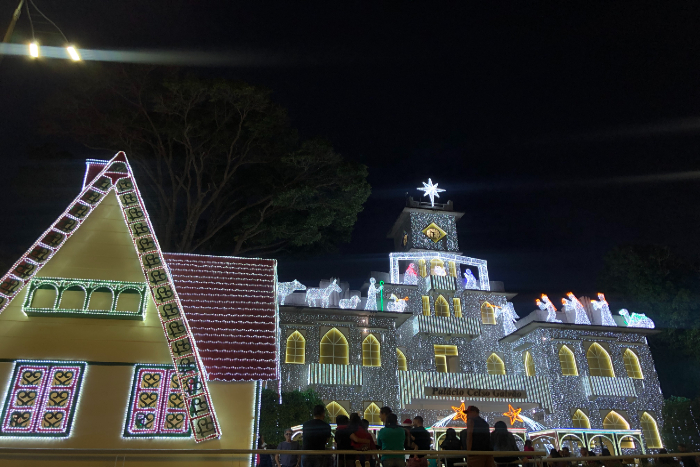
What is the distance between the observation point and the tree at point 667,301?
100 ft

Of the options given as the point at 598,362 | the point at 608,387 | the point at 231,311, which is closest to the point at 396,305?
the point at 598,362

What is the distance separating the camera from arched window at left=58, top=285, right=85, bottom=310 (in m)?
10.3

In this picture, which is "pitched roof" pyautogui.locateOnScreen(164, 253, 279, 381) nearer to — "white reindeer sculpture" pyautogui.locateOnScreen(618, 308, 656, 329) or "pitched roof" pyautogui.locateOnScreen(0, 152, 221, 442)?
"pitched roof" pyautogui.locateOnScreen(0, 152, 221, 442)

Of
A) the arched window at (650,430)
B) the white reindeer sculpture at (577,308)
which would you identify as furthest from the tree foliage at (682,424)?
the white reindeer sculpture at (577,308)

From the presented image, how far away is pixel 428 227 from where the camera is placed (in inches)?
1252

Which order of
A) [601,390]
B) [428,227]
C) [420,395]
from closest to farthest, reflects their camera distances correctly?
[420,395]
[601,390]
[428,227]

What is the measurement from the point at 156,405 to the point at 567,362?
22923mm

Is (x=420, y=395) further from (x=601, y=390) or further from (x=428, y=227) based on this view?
(x=428, y=227)

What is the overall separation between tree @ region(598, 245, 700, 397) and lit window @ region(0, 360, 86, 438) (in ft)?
110

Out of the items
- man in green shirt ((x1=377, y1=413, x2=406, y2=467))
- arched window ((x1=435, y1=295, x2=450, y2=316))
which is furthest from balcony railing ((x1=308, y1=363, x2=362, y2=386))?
man in green shirt ((x1=377, y1=413, x2=406, y2=467))

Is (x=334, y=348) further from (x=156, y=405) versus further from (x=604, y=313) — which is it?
(x=604, y=313)

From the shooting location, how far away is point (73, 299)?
1037cm

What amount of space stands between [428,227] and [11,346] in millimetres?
25148

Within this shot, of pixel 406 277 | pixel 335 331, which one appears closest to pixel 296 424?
pixel 335 331
